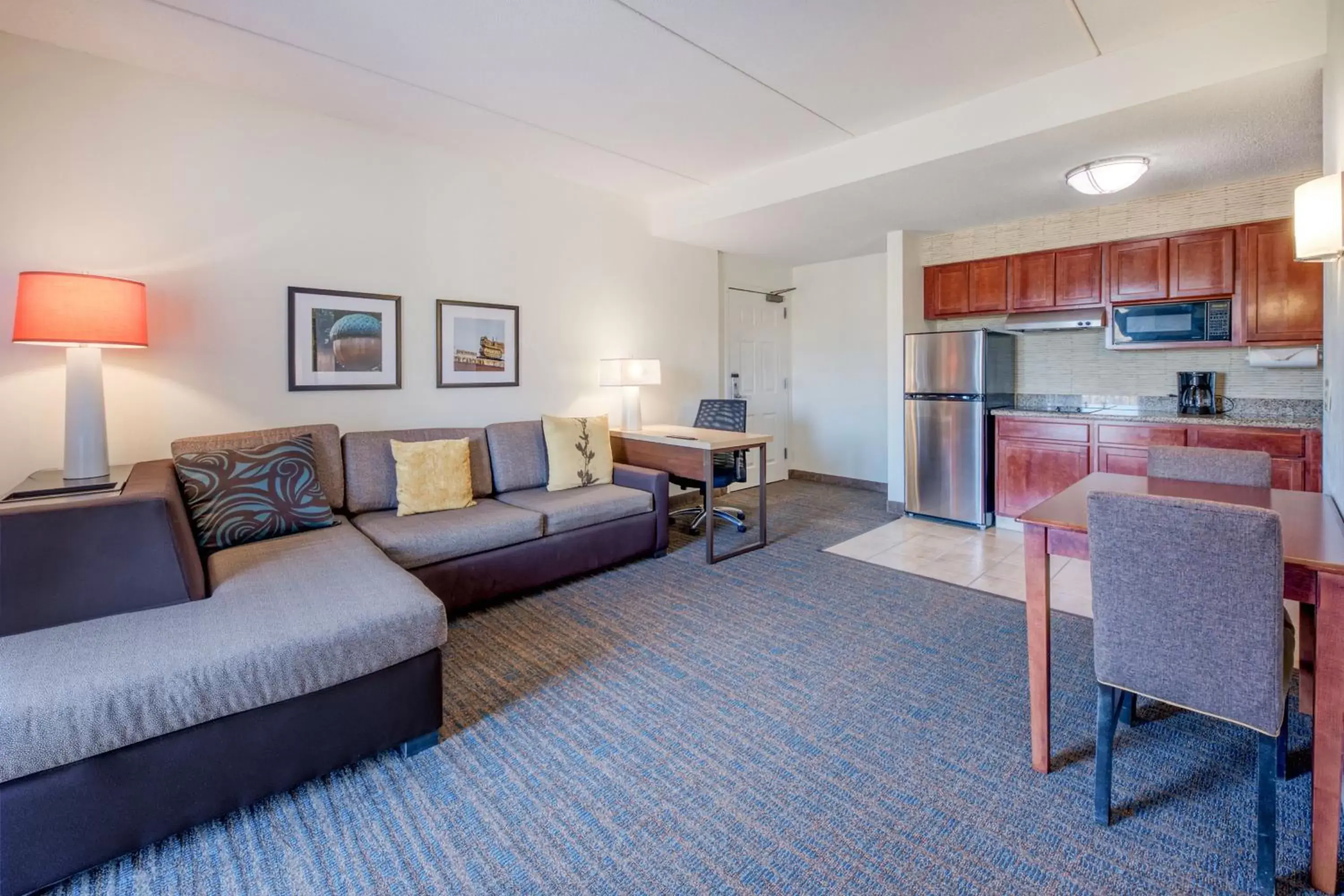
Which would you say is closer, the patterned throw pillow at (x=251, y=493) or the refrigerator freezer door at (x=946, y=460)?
the patterned throw pillow at (x=251, y=493)

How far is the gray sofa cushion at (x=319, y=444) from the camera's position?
9.64 feet

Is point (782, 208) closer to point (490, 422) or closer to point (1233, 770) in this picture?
point (490, 422)

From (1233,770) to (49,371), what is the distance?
4.73 m

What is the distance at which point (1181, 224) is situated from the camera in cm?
396

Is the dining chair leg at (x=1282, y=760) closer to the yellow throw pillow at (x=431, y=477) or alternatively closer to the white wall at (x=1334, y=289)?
the white wall at (x=1334, y=289)

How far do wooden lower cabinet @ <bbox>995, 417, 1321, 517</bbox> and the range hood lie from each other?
2.35 ft

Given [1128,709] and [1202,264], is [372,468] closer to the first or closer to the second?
[1128,709]

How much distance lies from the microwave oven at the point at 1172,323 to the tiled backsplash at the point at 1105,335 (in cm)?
23

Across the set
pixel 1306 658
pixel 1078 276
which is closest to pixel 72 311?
pixel 1306 658

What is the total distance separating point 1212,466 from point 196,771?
3.40 m

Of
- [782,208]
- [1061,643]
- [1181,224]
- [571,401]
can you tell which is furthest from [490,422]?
[1181,224]

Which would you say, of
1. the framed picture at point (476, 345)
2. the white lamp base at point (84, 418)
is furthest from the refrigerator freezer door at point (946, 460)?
the white lamp base at point (84, 418)

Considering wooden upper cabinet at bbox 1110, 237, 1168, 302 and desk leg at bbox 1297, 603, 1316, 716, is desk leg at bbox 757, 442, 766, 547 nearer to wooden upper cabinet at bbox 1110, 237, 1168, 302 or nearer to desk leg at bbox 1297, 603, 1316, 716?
desk leg at bbox 1297, 603, 1316, 716

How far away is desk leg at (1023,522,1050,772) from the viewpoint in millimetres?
1761
